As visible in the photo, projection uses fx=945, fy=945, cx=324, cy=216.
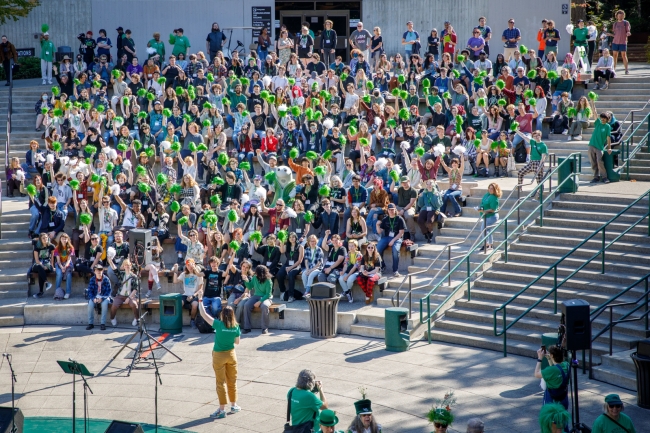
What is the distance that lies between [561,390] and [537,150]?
9.60 metres

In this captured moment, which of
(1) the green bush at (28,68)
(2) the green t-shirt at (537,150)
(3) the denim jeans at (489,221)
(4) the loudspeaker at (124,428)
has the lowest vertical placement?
(4) the loudspeaker at (124,428)

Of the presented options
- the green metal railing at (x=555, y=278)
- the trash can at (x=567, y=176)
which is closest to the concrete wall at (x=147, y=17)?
the trash can at (x=567, y=176)

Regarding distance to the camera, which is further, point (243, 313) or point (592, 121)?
point (592, 121)

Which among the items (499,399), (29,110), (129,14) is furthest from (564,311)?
(129,14)

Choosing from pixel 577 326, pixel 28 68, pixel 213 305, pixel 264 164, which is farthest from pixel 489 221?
pixel 28 68

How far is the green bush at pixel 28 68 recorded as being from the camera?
101ft

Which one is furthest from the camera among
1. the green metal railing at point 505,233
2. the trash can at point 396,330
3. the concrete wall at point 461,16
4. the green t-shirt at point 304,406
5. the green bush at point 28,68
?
the green bush at point 28,68

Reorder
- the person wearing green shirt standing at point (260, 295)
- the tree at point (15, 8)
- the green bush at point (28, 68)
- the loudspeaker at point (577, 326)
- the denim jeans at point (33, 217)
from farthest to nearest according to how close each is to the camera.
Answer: the green bush at point (28, 68), the tree at point (15, 8), the denim jeans at point (33, 217), the person wearing green shirt standing at point (260, 295), the loudspeaker at point (577, 326)

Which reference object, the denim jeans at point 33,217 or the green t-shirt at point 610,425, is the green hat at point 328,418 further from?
the denim jeans at point 33,217

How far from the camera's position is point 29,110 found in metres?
27.2

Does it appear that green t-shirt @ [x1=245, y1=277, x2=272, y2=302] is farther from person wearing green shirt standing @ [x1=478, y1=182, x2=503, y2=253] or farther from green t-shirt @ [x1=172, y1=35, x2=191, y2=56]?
green t-shirt @ [x1=172, y1=35, x2=191, y2=56]

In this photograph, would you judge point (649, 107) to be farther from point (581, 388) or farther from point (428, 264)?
point (581, 388)

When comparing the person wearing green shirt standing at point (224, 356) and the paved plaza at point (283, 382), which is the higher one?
the person wearing green shirt standing at point (224, 356)

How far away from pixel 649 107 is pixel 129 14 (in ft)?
55.1
